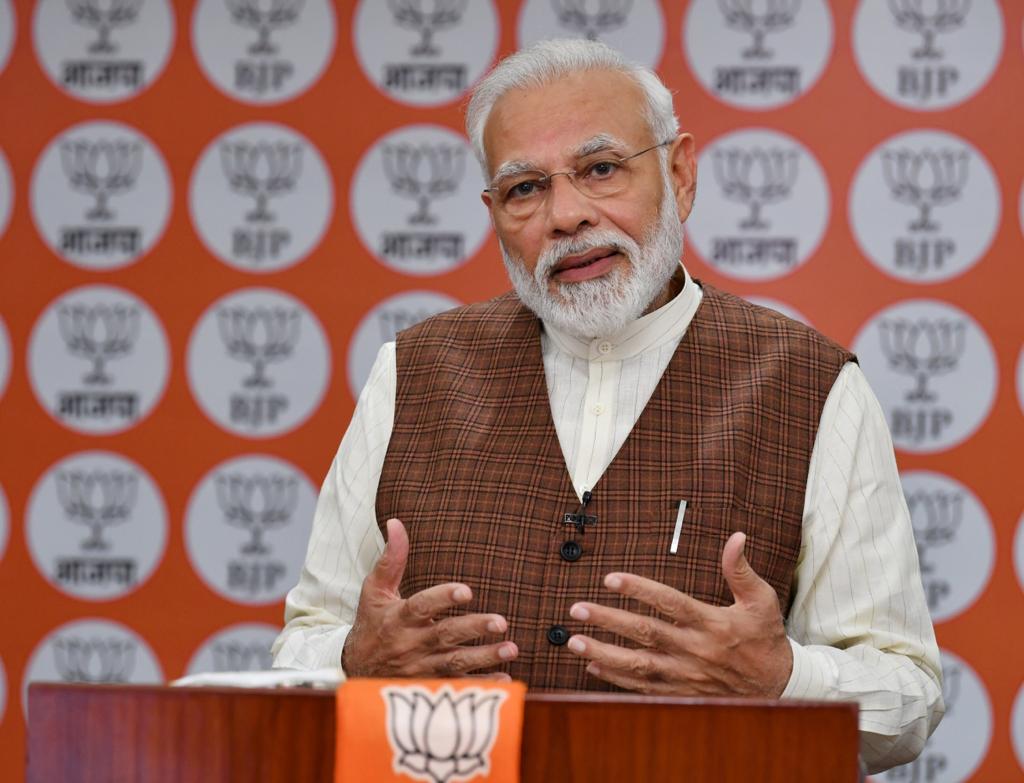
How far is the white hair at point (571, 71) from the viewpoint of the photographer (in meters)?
2.12

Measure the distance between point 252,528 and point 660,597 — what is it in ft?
5.19

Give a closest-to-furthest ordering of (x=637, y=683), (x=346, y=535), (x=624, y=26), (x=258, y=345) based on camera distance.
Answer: (x=637, y=683) → (x=346, y=535) → (x=624, y=26) → (x=258, y=345)

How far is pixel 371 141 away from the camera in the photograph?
2.92 metres

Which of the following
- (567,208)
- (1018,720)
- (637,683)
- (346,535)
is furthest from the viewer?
(1018,720)

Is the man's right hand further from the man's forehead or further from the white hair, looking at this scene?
the white hair

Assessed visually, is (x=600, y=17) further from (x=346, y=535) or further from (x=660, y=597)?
(x=660, y=597)

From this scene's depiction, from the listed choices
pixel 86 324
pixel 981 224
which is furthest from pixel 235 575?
pixel 981 224

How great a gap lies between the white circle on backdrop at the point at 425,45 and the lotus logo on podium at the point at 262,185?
0.26 metres

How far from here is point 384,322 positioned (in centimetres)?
290

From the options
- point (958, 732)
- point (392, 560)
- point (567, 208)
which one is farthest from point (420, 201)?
point (958, 732)

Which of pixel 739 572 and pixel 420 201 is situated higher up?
pixel 420 201

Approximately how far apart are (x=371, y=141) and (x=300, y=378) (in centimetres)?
54

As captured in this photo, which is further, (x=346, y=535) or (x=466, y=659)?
(x=346, y=535)

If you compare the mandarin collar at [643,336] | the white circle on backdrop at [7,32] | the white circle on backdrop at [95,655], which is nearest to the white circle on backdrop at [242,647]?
the white circle on backdrop at [95,655]
